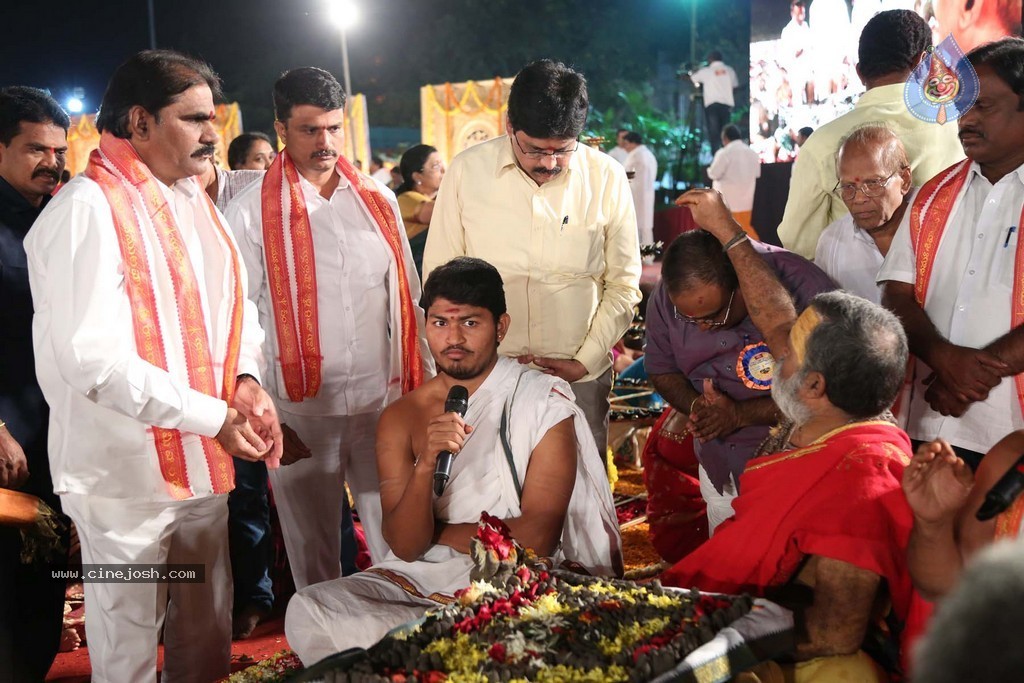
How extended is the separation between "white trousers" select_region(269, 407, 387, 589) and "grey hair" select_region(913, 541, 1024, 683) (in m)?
2.83

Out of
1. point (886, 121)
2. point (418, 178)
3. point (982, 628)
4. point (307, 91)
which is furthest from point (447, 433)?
point (418, 178)

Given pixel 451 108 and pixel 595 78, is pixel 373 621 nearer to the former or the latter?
pixel 451 108

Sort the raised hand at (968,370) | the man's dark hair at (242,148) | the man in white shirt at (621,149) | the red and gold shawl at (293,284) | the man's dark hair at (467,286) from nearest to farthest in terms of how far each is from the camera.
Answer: the raised hand at (968,370)
the man's dark hair at (467,286)
the red and gold shawl at (293,284)
the man's dark hair at (242,148)
the man in white shirt at (621,149)

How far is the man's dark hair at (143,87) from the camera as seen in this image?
8.76 feet

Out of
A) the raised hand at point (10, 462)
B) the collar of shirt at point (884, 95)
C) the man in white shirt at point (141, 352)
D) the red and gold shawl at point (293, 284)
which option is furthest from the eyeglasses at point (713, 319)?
the raised hand at point (10, 462)

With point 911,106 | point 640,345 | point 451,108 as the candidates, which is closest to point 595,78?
point 451,108

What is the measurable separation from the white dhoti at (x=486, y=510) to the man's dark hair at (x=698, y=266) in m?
0.58

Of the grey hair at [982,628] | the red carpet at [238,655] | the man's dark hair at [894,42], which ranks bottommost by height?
the red carpet at [238,655]

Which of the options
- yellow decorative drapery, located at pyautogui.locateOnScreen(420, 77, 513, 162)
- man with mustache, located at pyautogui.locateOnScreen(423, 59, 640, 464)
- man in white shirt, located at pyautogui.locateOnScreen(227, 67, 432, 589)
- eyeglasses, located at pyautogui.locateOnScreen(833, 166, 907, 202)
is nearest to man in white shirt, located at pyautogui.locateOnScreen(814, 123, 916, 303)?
eyeglasses, located at pyautogui.locateOnScreen(833, 166, 907, 202)

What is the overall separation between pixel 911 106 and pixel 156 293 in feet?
8.25

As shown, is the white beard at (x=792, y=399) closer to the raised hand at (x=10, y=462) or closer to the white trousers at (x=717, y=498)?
the white trousers at (x=717, y=498)

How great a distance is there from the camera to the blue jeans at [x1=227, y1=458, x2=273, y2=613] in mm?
4156

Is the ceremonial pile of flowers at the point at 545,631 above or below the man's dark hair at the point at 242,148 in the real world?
below

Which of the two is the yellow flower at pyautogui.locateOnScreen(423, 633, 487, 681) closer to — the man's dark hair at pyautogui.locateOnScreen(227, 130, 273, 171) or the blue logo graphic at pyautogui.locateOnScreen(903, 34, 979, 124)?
the blue logo graphic at pyautogui.locateOnScreen(903, 34, 979, 124)
